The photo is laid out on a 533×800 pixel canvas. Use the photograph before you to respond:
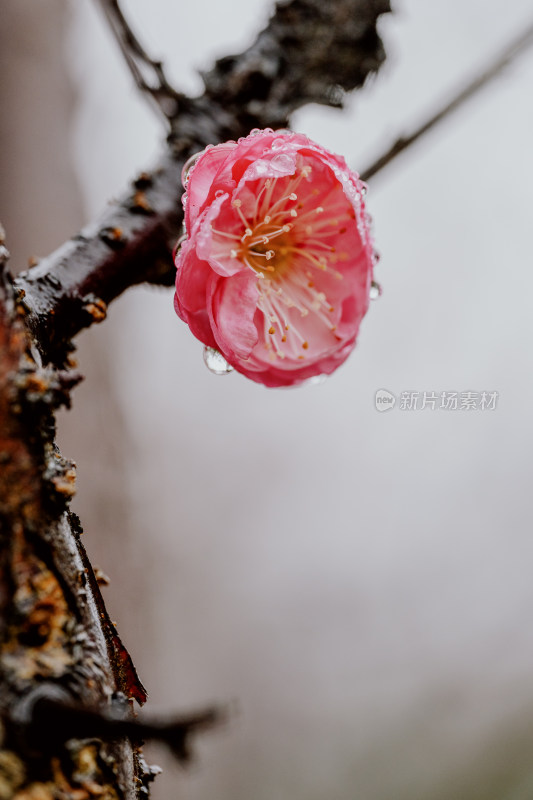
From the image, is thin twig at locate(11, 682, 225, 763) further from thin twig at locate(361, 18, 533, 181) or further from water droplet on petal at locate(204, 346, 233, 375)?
thin twig at locate(361, 18, 533, 181)

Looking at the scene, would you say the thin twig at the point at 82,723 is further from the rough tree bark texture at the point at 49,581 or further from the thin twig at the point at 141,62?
the thin twig at the point at 141,62

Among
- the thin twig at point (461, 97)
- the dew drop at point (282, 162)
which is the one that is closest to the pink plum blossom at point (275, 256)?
the dew drop at point (282, 162)

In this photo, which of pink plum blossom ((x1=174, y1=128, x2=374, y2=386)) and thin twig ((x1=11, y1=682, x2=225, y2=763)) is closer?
thin twig ((x1=11, y1=682, x2=225, y2=763))

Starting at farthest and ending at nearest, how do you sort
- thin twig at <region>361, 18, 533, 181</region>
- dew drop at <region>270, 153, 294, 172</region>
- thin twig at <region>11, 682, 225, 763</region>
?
thin twig at <region>361, 18, 533, 181</region> → dew drop at <region>270, 153, 294, 172</region> → thin twig at <region>11, 682, 225, 763</region>

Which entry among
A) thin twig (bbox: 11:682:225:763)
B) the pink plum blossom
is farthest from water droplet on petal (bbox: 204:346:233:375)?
thin twig (bbox: 11:682:225:763)

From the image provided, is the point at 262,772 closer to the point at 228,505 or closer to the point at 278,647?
the point at 278,647

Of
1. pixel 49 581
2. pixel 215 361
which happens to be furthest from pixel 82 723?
pixel 215 361
